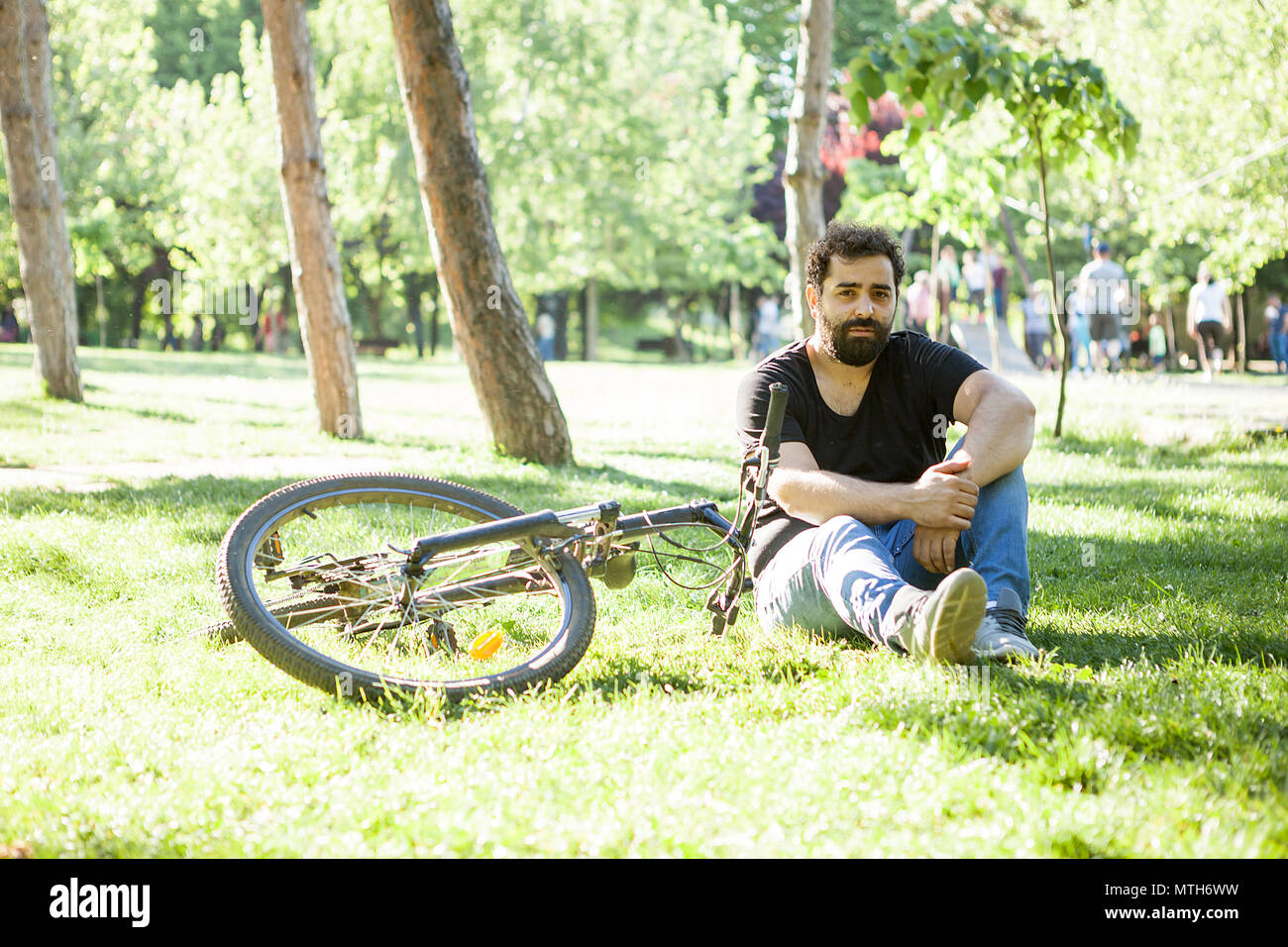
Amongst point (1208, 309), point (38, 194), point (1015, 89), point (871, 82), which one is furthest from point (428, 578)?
point (1208, 309)

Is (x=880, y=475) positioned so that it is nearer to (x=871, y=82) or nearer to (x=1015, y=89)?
(x=871, y=82)

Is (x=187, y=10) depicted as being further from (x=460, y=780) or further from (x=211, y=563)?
(x=460, y=780)

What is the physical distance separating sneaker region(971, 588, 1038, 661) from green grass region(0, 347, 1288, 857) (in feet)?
0.34

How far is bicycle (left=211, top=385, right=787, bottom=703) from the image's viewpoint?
3.37 metres

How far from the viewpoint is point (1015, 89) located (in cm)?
845

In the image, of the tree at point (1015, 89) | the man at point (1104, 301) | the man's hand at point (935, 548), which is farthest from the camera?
the man at point (1104, 301)

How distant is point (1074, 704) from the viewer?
320cm

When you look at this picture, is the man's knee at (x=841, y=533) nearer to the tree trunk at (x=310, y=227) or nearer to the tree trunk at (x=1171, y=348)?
the tree trunk at (x=310, y=227)

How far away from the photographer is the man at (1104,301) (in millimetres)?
17297

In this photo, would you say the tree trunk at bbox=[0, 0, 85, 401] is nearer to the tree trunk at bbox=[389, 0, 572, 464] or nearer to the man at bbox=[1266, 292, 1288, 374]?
the tree trunk at bbox=[389, 0, 572, 464]

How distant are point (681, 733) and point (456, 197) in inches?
236

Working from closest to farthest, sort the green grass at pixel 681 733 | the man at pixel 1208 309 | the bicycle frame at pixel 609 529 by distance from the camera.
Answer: the green grass at pixel 681 733 → the bicycle frame at pixel 609 529 → the man at pixel 1208 309

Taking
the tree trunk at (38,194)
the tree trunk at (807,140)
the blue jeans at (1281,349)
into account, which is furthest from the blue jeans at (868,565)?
the blue jeans at (1281,349)

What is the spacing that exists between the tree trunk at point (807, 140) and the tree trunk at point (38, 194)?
8512 millimetres
